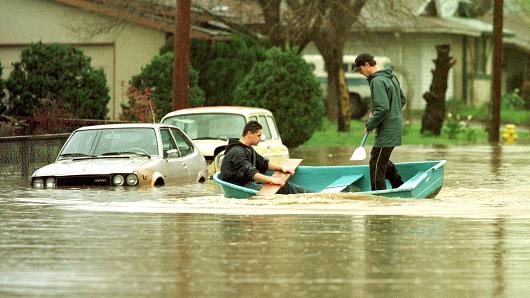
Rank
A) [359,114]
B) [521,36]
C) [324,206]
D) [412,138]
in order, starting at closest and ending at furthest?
[324,206], [412,138], [359,114], [521,36]

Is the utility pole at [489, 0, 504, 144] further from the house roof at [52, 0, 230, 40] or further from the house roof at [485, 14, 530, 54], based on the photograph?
the house roof at [485, 14, 530, 54]

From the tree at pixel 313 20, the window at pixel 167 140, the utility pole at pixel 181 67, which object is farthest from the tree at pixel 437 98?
the window at pixel 167 140

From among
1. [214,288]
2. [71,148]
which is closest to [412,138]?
[71,148]

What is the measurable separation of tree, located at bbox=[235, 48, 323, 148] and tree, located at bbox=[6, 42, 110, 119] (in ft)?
15.7

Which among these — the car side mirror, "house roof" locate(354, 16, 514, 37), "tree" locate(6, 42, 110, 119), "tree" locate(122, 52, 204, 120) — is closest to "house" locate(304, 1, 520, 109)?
"house roof" locate(354, 16, 514, 37)

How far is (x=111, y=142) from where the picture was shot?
23.6 metres

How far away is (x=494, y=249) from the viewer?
14.5m

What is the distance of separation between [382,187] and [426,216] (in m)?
2.49

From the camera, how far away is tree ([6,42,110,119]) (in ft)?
126

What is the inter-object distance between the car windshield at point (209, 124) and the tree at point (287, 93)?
13.2 metres

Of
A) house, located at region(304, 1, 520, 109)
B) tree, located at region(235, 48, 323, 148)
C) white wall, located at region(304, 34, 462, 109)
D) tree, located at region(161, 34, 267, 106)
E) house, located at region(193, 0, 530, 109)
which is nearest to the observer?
tree, located at region(235, 48, 323, 148)

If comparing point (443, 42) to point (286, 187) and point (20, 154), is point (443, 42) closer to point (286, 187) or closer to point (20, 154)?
point (20, 154)

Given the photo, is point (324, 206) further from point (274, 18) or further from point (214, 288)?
point (274, 18)

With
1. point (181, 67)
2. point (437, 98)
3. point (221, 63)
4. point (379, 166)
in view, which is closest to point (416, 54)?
point (437, 98)
